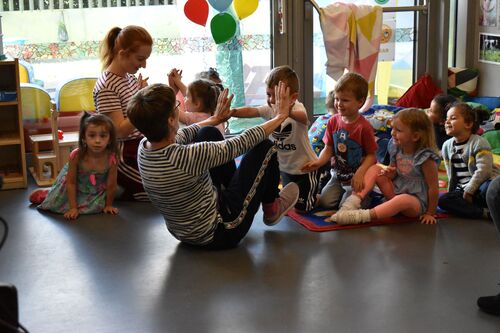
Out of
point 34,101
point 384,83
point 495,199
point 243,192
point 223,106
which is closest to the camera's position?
point 495,199

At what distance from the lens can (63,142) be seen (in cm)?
454

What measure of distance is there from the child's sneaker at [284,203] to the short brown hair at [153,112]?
70cm

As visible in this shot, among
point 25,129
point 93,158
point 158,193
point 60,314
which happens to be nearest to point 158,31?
point 25,129

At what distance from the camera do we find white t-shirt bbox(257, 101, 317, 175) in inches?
148

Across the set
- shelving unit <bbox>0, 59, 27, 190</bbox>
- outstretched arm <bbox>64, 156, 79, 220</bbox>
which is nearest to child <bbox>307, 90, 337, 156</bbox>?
outstretched arm <bbox>64, 156, 79, 220</bbox>

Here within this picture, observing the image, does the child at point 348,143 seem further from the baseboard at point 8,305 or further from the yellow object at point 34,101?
the baseboard at point 8,305

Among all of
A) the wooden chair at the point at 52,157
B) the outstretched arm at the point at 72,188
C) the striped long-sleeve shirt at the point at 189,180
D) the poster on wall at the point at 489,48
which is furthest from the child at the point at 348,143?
the poster on wall at the point at 489,48

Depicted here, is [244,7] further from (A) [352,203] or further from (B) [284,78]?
(A) [352,203]

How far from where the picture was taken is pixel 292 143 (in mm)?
3791

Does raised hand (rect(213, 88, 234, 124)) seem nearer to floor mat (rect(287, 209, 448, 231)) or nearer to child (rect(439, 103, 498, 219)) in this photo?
floor mat (rect(287, 209, 448, 231))

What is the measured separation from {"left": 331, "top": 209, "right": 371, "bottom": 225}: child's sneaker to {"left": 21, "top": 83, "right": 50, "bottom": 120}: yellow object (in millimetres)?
2182

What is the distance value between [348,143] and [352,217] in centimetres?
39

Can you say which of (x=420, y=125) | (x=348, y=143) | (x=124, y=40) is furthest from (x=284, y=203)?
(x=124, y=40)

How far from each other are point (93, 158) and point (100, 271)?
99cm
